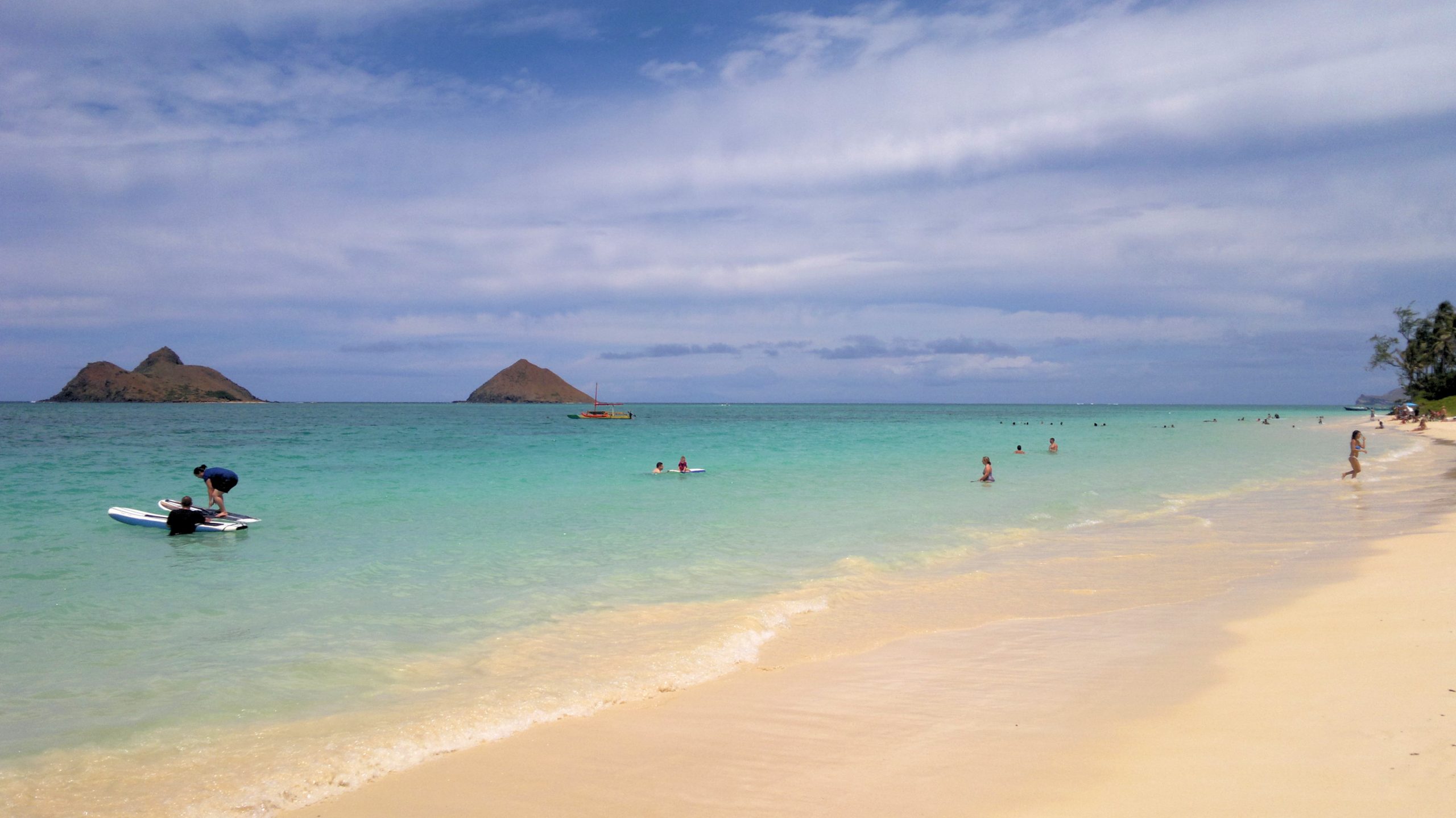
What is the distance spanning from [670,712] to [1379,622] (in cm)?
699

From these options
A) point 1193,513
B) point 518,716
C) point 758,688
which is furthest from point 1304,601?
point 1193,513

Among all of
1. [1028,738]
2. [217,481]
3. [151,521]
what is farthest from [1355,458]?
[151,521]

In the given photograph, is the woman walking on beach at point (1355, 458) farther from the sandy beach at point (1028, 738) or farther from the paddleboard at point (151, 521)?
the paddleboard at point (151, 521)

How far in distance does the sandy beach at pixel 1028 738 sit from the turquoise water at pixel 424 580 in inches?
32.2

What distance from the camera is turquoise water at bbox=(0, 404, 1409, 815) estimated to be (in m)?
6.70

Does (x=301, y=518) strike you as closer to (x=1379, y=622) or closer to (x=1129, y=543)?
(x=1129, y=543)

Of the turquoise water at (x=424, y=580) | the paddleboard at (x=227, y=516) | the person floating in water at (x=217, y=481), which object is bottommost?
the turquoise water at (x=424, y=580)

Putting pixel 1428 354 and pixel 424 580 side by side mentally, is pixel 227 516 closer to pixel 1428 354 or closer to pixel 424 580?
pixel 424 580

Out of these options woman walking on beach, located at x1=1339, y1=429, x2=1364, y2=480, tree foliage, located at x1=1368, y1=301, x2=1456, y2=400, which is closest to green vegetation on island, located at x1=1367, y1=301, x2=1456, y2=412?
tree foliage, located at x1=1368, y1=301, x2=1456, y2=400

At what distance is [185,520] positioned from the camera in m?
16.7

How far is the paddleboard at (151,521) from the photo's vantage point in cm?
1695

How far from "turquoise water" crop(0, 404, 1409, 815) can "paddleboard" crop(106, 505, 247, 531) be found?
200mm

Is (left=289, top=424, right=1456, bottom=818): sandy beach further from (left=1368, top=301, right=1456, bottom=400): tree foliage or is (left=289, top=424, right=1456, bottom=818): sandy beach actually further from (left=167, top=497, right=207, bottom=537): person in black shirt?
(left=1368, top=301, right=1456, bottom=400): tree foliage

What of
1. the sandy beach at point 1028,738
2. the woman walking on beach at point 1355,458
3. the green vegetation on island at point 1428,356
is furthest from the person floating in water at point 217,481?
the green vegetation on island at point 1428,356
